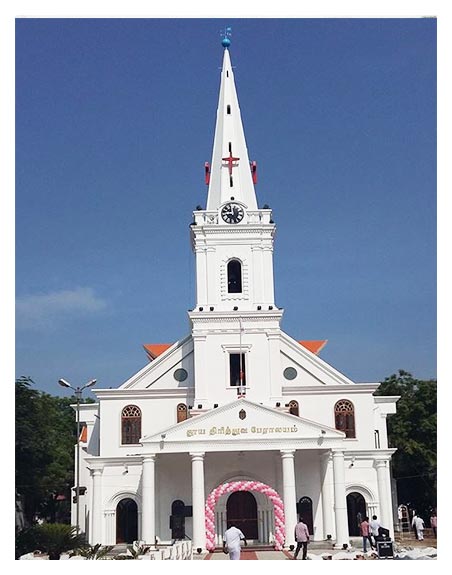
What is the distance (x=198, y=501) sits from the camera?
28328 millimetres

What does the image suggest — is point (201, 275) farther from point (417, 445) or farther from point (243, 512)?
point (417, 445)

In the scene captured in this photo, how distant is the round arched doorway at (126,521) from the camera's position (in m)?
31.6

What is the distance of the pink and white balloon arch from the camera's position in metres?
28.1

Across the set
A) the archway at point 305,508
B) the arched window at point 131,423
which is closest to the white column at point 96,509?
the arched window at point 131,423

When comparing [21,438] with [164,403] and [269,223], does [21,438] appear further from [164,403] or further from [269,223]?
[269,223]

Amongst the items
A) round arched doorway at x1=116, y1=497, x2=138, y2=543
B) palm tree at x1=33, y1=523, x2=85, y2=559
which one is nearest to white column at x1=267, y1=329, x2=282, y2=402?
round arched doorway at x1=116, y1=497, x2=138, y2=543

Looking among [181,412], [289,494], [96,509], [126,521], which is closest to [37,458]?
[96,509]

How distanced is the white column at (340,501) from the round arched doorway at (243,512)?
11.2 ft

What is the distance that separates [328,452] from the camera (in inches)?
1179

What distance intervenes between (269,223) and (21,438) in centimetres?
1335

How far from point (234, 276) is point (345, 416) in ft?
22.8

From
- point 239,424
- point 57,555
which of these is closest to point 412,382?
point 239,424

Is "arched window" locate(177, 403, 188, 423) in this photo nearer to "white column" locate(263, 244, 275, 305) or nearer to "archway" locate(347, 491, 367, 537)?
"white column" locate(263, 244, 275, 305)

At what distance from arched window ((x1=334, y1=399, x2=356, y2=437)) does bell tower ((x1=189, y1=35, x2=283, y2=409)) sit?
2.51 m
